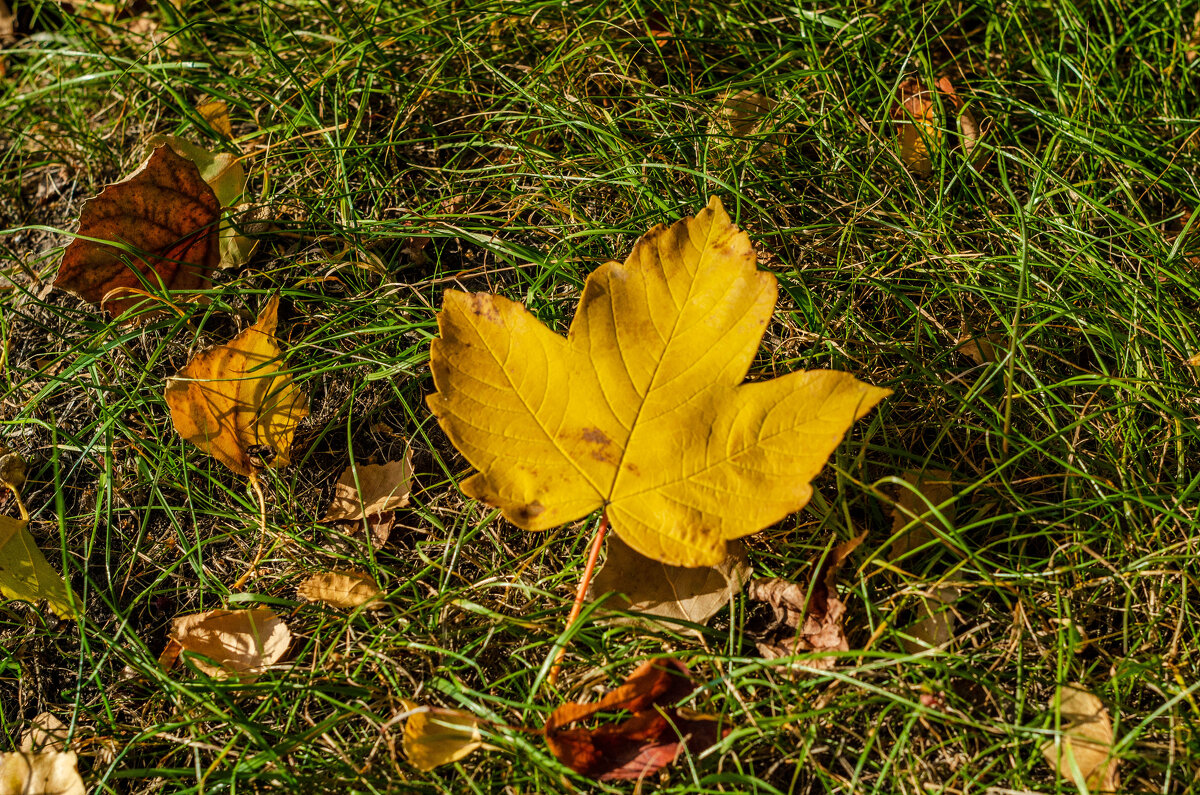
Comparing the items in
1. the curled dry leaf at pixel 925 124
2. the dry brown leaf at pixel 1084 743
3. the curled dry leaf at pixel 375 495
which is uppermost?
the curled dry leaf at pixel 925 124

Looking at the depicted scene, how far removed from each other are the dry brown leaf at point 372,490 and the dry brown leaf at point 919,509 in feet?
2.87

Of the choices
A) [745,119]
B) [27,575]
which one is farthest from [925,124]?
[27,575]

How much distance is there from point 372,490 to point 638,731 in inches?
26.8

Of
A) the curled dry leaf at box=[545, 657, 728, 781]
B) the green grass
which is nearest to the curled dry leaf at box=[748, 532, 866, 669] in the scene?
the green grass

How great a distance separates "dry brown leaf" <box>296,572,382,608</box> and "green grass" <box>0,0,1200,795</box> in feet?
0.10

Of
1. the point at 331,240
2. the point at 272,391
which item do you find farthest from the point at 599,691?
the point at 331,240

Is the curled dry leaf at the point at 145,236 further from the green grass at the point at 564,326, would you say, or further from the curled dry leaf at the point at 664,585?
the curled dry leaf at the point at 664,585

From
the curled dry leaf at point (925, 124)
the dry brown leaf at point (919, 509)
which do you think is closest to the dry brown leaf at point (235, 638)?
the dry brown leaf at point (919, 509)

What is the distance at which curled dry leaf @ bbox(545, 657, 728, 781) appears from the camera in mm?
1211

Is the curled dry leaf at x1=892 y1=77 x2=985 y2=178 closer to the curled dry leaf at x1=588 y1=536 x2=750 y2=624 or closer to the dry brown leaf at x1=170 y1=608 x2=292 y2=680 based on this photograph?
the curled dry leaf at x1=588 y1=536 x2=750 y2=624

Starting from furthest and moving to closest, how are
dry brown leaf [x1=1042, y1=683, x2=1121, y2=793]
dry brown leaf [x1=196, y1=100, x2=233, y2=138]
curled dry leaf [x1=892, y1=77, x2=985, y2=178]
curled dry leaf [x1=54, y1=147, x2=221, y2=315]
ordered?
1. dry brown leaf [x1=196, y1=100, x2=233, y2=138]
2. curled dry leaf [x1=892, y1=77, x2=985, y2=178]
3. curled dry leaf [x1=54, y1=147, x2=221, y2=315]
4. dry brown leaf [x1=1042, y1=683, x2=1121, y2=793]

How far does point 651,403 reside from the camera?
1270 mm

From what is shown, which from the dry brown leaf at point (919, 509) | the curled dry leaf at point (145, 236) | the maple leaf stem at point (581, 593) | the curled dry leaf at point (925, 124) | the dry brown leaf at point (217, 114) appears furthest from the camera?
the dry brown leaf at point (217, 114)

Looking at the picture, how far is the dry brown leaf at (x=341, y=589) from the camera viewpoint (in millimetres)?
1474
